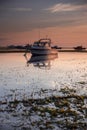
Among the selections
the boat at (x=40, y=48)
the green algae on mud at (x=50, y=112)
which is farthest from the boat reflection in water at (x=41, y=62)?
the green algae on mud at (x=50, y=112)

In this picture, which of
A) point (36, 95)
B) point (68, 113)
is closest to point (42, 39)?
point (36, 95)

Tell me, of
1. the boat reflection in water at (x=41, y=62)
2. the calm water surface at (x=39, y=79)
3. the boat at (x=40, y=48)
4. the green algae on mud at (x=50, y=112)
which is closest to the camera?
the green algae on mud at (x=50, y=112)

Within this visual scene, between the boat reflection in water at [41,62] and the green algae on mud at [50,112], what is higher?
the green algae on mud at [50,112]

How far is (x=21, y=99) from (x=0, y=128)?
7.76 m

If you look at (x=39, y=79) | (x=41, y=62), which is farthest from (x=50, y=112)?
(x=41, y=62)

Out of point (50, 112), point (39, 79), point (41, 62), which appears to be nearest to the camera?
point (50, 112)

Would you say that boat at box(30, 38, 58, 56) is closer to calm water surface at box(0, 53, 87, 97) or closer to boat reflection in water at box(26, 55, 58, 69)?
boat reflection in water at box(26, 55, 58, 69)

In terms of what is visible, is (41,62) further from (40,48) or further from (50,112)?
(50,112)

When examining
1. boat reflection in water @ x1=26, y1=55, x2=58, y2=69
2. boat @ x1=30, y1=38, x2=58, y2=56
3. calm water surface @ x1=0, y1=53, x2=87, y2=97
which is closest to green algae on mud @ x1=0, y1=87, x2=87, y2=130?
calm water surface @ x1=0, y1=53, x2=87, y2=97

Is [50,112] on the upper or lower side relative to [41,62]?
upper

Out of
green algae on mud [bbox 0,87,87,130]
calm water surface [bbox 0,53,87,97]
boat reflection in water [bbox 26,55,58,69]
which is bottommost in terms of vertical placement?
boat reflection in water [bbox 26,55,58,69]

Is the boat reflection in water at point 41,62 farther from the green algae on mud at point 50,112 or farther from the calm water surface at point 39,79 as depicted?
the green algae on mud at point 50,112

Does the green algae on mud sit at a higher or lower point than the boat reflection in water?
higher

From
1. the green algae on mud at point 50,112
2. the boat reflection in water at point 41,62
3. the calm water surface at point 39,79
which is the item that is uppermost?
the green algae on mud at point 50,112
